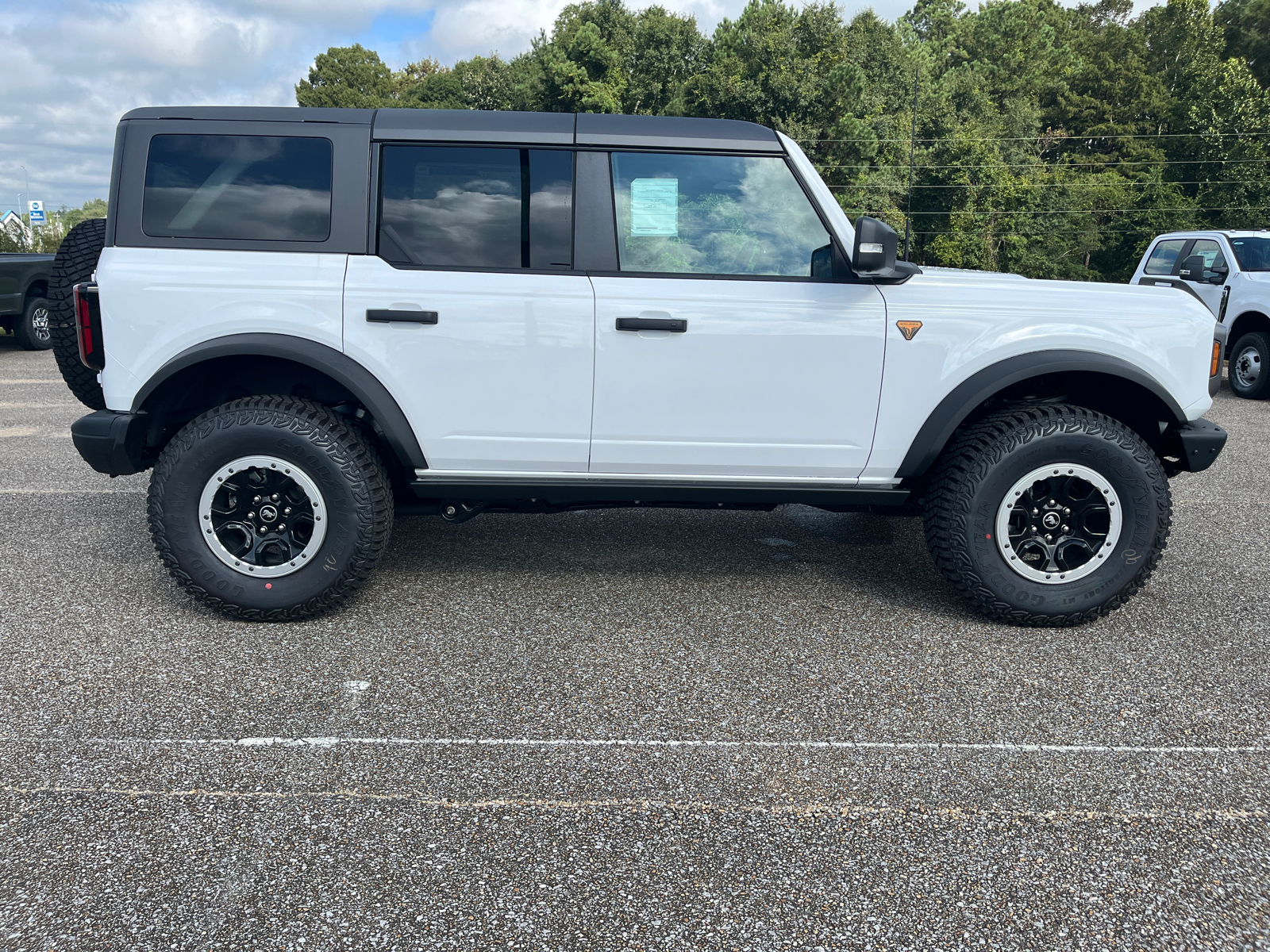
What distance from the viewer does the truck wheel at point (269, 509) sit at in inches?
143

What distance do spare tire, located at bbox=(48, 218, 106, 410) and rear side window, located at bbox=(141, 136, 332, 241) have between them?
61 cm

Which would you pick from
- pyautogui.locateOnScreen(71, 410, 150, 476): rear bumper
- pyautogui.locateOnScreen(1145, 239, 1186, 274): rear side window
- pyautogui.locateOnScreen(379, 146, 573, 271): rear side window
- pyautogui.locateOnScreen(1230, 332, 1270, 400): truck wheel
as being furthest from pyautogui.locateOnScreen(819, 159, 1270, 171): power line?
pyautogui.locateOnScreen(71, 410, 150, 476): rear bumper

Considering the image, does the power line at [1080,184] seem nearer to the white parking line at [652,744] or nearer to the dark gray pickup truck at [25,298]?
the dark gray pickup truck at [25,298]

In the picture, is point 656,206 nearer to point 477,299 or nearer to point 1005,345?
point 477,299

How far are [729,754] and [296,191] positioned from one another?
8.68ft

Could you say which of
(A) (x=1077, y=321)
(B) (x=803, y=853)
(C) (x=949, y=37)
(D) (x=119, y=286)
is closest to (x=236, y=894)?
(B) (x=803, y=853)

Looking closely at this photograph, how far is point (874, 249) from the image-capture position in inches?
136

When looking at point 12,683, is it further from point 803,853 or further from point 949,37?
point 949,37

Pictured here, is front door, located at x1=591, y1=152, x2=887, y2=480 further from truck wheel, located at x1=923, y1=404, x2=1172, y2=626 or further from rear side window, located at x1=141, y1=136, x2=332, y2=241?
rear side window, located at x1=141, y1=136, x2=332, y2=241

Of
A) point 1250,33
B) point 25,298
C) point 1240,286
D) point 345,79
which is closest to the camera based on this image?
point 1240,286

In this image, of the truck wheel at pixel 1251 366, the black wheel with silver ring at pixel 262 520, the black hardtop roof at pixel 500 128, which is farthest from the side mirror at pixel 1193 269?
the black wheel with silver ring at pixel 262 520

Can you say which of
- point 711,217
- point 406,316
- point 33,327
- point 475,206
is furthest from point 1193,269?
point 33,327

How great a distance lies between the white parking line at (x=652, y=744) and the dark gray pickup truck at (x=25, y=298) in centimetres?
1130

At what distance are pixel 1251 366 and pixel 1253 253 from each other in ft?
4.32
